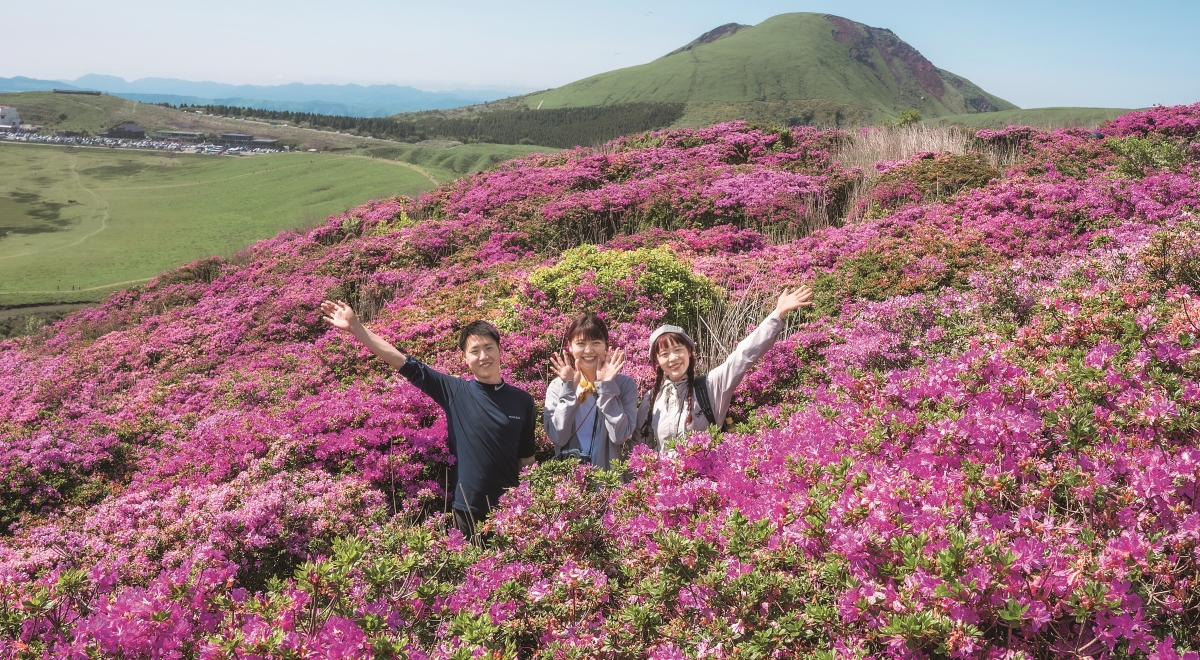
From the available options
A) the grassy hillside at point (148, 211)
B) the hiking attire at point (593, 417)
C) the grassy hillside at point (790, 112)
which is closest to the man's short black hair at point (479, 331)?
the hiking attire at point (593, 417)

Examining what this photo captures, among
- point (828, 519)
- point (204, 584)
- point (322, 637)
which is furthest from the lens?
point (204, 584)

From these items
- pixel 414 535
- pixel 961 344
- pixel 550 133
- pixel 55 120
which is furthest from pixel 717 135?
pixel 55 120

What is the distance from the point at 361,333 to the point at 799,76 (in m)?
129

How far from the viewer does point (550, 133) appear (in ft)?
269

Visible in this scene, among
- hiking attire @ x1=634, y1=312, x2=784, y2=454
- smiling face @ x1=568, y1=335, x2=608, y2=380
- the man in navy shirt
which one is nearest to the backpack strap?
hiking attire @ x1=634, y1=312, x2=784, y2=454

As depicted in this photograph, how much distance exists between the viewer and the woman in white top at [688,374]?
13.0ft

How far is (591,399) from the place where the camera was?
4.29 m

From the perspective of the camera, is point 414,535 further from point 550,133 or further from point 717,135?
point 550,133

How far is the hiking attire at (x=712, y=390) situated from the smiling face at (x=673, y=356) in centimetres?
6

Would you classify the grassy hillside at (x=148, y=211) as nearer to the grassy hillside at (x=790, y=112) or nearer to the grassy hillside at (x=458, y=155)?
the grassy hillside at (x=458, y=155)

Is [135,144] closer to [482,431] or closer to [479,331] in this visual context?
[479,331]

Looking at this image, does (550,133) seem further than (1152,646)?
Yes

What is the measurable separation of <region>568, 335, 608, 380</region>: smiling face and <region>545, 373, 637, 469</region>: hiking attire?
103 millimetres

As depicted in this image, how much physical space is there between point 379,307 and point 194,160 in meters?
69.7
